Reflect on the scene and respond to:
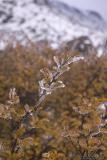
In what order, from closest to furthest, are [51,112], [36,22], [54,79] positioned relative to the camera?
[54,79]
[51,112]
[36,22]

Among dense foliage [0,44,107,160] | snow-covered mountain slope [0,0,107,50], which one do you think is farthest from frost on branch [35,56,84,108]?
snow-covered mountain slope [0,0,107,50]

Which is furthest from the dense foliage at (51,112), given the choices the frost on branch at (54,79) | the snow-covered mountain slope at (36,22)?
the snow-covered mountain slope at (36,22)

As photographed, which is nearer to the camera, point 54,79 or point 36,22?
point 54,79

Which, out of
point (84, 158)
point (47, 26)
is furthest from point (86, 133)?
point (47, 26)

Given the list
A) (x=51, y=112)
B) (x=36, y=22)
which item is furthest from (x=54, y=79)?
(x=36, y=22)

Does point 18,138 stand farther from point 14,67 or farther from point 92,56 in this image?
point 92,56

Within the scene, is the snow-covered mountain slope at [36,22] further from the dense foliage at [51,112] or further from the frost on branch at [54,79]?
the frost on branch at [54,79]

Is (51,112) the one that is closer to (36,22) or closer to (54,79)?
(54,79)

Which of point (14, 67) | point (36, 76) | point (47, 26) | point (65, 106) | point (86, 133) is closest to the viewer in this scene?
point (86, 133)
